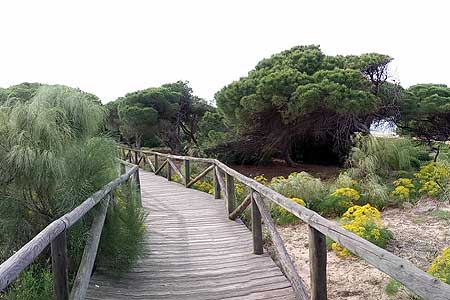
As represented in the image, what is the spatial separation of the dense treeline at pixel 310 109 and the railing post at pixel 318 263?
8.33 metres

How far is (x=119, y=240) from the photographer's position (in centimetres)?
362

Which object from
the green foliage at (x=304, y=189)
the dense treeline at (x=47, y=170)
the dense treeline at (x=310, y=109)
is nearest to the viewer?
the dense treeline at (x=47, y=170)

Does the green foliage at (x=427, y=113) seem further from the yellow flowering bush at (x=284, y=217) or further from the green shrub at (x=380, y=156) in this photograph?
the yellow flowering bush at (x=284, y=217)

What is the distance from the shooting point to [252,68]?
49.8 feet

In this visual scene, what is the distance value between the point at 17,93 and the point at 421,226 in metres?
5.93

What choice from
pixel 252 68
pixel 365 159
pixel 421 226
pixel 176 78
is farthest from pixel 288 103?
pixel 176 78

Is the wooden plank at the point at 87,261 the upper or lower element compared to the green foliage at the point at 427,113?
lower

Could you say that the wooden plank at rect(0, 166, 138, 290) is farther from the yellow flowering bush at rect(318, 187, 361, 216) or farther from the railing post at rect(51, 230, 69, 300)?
the yellow flowering bush at rect(318, 187, 361, 216)

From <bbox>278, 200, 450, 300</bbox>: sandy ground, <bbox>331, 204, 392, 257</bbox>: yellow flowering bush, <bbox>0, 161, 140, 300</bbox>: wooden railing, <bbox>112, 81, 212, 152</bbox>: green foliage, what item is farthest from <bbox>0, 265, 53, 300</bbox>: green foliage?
<bbox>112, 81, 212, 152</bbox>: green foliage

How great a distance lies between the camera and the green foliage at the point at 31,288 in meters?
2.48

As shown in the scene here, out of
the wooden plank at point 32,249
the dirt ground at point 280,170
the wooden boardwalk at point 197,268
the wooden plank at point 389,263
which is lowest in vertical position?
the wooden boardwalk at point 197,268

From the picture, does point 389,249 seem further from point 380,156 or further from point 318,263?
point 380,156

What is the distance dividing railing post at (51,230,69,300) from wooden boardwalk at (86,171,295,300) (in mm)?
703

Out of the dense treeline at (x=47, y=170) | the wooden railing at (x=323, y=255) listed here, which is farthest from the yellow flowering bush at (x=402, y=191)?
the dense treeline at (x=47, y=170)
